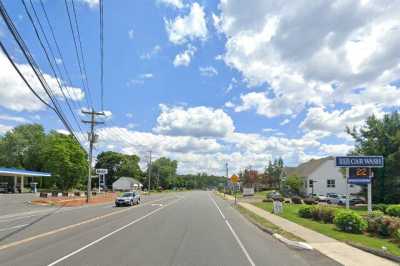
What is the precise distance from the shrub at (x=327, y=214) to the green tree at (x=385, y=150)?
2463 cm

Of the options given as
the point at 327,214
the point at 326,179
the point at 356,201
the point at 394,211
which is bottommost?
the point at 356,201

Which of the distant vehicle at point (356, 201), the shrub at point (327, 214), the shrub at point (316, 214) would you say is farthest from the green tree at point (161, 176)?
the shrub at point (327, 214)

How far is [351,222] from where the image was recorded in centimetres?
2036

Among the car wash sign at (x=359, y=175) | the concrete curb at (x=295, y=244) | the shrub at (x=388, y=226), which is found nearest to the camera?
the concrete curb at (x=295, y=244)

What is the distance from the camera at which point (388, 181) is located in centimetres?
4897

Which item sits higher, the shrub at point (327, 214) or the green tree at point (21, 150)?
the green tree at point (21, 150)

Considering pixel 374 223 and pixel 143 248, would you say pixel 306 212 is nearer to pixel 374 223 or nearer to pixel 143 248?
pixel 374 223

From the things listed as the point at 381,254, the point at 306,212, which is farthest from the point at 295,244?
the point at 306,212

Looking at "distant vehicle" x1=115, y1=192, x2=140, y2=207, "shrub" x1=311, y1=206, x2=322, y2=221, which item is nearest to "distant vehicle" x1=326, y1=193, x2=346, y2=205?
"distant vehicle" x1=115, y1=192, x2=140, y2=207

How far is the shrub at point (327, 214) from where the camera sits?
25516 millimetres

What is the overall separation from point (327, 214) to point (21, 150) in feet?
339

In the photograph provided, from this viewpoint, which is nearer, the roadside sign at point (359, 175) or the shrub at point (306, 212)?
the shrub at point (306, 212)

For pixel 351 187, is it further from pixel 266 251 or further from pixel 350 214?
pixel 266 251

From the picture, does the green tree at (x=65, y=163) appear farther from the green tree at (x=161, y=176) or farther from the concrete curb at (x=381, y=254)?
the concrete curb at (x=381, y=254)
